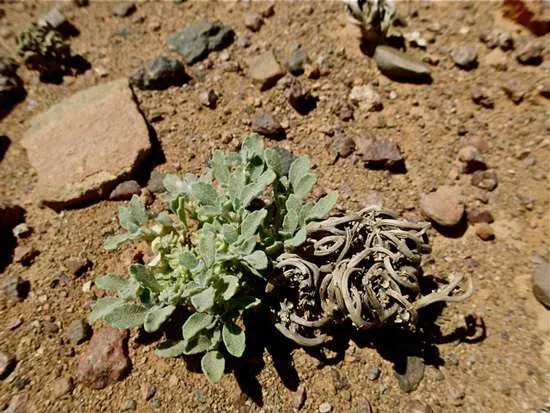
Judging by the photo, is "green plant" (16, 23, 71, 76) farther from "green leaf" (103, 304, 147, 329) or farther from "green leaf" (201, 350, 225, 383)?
"green leaf" (201, 350, 225, 383)

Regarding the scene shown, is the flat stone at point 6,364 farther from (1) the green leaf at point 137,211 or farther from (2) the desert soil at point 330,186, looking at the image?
(1) the green leaf at point 137,211

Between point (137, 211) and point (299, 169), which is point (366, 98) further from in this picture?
point (137, 211)

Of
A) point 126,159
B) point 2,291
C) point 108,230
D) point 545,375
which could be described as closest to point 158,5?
point 126,159

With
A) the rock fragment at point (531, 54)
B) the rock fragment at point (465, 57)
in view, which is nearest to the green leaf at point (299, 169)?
the rock fragment at point (465, 57)

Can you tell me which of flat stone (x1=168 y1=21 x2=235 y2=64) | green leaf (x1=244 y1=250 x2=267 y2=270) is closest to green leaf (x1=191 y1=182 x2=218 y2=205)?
green leaf (x1=244 y1=250 x2=267 y2=270)

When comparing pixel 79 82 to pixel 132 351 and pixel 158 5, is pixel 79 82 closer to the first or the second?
pixel 158 5

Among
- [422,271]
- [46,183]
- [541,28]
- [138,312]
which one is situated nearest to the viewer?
[138,312]
